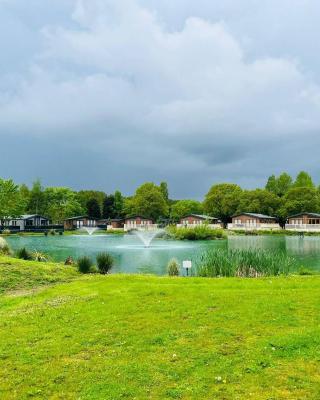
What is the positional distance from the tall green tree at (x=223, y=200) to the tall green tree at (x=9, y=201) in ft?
166

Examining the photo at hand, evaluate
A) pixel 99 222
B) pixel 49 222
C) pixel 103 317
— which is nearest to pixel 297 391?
pixel 103 317

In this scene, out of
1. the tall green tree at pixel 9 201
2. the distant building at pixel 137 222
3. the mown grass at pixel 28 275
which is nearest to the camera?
the mown grass at pixel 28 275

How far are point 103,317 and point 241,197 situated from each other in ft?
364

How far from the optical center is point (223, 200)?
122 m

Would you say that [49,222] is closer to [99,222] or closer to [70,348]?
[99,222]

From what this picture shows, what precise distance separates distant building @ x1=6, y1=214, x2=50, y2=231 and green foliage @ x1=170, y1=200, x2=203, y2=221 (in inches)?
1587

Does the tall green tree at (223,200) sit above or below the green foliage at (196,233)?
above

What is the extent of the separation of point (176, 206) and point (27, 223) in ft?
160

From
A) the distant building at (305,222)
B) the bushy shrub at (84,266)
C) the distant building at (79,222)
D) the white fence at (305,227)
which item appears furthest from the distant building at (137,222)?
the bushy shrub at (84,266)

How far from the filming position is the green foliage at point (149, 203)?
5128 inches

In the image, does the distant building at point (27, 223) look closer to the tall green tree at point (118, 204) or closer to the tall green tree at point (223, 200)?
the tall green tree at point (118, 204)

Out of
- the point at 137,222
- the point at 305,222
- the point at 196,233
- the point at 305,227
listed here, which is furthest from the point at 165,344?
the point at 137,222

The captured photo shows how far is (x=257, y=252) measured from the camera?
23422 millimetres

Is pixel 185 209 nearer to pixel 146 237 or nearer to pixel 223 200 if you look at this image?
pixel 223 200
